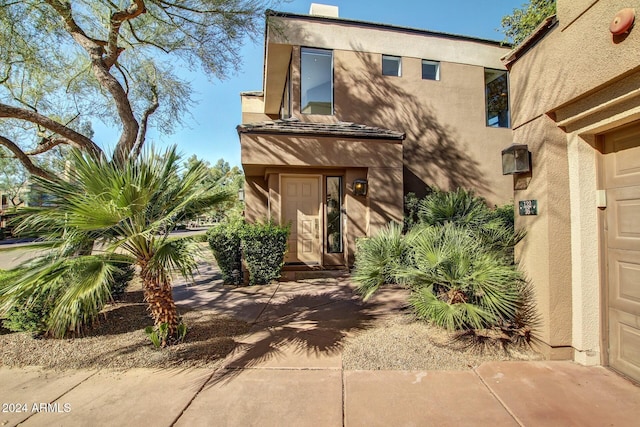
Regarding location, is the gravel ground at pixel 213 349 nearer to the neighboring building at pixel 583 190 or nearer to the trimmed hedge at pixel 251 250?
the neighboring building at pixel 583 190

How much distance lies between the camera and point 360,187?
310 inches

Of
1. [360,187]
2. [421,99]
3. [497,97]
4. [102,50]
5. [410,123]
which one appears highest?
[497,97]

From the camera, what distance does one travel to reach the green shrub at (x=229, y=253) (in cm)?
721

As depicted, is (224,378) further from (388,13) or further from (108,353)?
(388,13)

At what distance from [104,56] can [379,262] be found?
8082mm

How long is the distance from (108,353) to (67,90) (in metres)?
9.76

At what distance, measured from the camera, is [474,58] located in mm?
10633

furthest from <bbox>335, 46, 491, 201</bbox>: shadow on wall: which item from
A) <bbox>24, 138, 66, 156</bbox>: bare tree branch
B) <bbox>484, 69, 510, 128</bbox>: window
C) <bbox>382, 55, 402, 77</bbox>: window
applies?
<bbox>24, 138, 66, 156</bbox>: bare tree branch

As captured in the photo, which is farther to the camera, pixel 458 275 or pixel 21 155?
pixel 21 155

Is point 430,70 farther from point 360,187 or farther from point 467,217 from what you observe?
point 467,217

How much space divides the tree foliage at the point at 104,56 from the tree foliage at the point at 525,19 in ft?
29.1

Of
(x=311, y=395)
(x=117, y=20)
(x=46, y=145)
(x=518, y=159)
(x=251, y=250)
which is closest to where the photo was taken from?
(x=311, y=395)

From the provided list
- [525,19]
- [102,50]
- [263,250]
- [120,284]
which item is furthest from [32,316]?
[525,19]

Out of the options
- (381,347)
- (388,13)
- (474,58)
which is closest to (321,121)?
(388,13)
